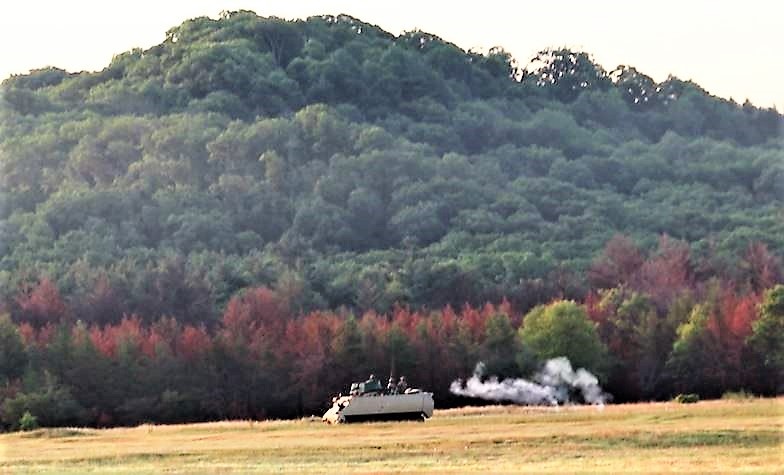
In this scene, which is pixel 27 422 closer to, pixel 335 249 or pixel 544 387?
pixel 544 387

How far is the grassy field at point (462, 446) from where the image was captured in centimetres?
4009

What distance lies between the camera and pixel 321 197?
157m

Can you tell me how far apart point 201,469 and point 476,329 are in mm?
50012

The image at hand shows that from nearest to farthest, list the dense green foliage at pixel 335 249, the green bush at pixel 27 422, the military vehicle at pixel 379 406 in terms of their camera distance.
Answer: the military vehicle at pixel 379 406 < the green bush at pixel 27 422 < the dense green foliage at pixel 335 249

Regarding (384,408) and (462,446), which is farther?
(384,408)

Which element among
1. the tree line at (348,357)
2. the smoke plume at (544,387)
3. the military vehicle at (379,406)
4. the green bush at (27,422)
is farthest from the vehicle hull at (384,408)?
the tree line at (348,357)

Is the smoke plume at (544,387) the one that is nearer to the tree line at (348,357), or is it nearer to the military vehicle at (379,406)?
the tree line at (348,357)

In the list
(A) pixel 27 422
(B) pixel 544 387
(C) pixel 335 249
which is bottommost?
(A) pixel 27 422

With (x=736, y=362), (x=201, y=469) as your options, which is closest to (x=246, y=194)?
(x=736, y=362)

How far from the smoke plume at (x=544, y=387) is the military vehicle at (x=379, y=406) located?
13682mm

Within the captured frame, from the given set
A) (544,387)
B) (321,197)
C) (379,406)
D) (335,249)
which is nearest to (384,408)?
(379,406)

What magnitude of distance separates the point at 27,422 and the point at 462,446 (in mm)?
29090

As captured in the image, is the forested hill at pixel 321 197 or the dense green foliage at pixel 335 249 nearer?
the dense green foliage at pixel 335 249

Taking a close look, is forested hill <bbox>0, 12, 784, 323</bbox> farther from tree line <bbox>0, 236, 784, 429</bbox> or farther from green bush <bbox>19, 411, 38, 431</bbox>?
green bush <bbox>19, 411, 38, 431</bbox>
